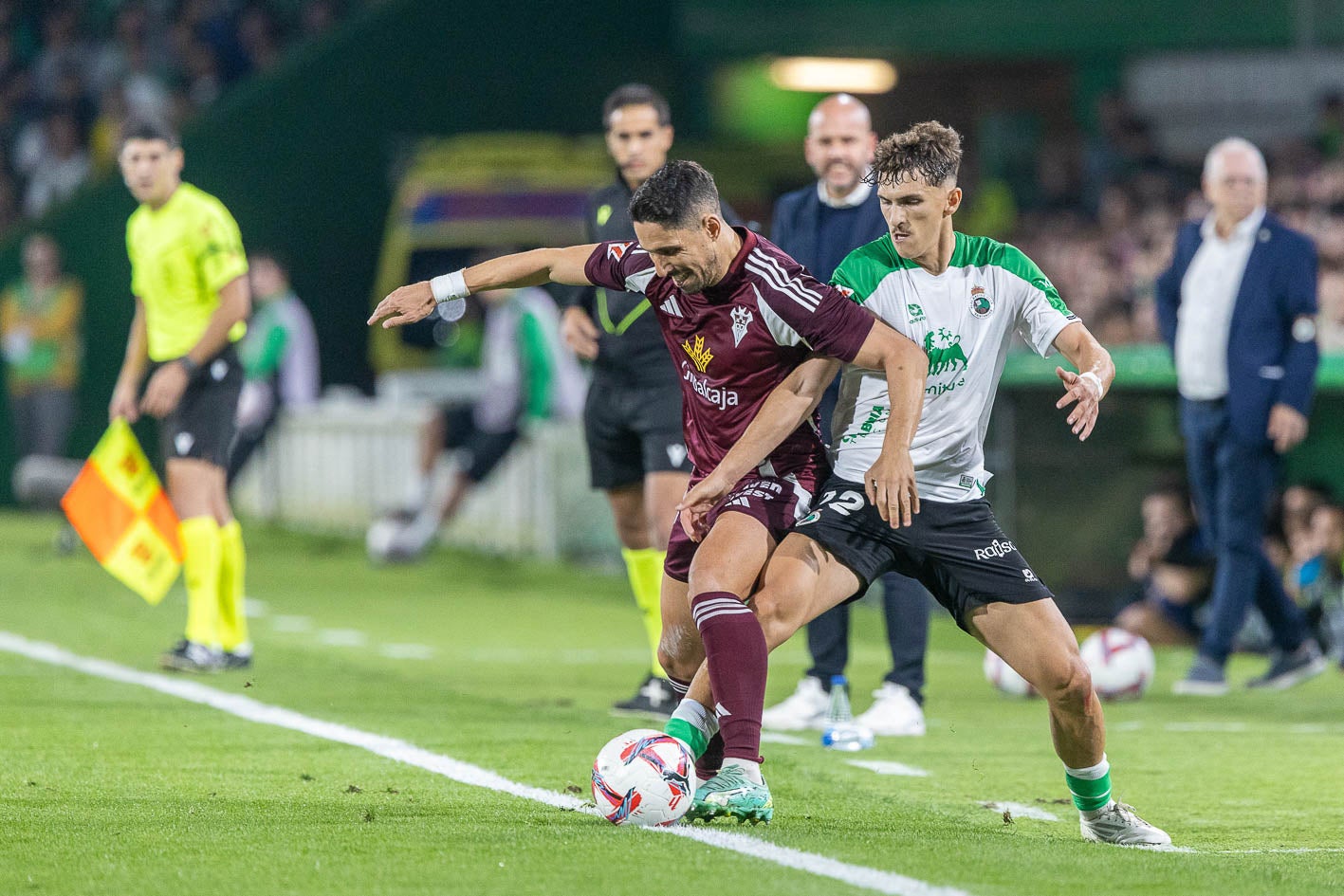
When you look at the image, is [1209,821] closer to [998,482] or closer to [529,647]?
[529,647]

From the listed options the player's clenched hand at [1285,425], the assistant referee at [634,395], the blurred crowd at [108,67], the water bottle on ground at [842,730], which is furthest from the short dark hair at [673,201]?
the blurred crowd at [108,67]

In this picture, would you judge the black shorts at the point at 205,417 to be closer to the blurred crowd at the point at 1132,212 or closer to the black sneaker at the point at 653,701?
the black sneaker at the point at 653,701

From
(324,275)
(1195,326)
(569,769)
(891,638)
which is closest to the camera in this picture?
(569,769)

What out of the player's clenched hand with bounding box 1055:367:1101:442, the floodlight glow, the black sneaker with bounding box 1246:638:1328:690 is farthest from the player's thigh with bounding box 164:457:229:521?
the floodlight glow

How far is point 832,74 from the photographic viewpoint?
25.5 metres

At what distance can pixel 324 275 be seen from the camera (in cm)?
2253

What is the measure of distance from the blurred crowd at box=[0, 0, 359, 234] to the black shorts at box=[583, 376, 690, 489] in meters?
15.5

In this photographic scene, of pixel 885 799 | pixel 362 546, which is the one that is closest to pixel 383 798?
pixel 885 799

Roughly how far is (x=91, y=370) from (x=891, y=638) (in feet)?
47.1

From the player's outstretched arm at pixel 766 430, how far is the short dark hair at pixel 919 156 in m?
0.55

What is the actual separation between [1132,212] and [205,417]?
11803mm

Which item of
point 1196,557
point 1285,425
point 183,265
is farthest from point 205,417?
point 1196,557

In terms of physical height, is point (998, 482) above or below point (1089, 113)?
below

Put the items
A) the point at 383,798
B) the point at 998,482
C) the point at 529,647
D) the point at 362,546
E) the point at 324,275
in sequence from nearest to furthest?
1. the point at 383,798
2. the point at 529,647
3. the point at 998,482
4. the point at 362,546
5. the point at 324,275
